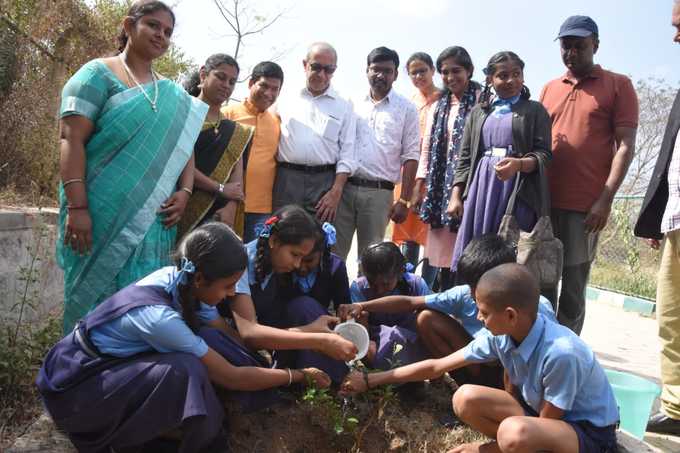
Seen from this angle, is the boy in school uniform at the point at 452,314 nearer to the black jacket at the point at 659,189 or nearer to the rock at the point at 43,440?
the black jacket at the point at 659,189

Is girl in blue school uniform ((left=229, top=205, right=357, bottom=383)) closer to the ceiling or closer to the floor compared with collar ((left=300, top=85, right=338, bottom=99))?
closer to the floor

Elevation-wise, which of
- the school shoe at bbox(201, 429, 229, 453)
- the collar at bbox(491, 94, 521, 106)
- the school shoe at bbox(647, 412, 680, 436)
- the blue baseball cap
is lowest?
the school shoe at bbox(647, 412, 680, 436)

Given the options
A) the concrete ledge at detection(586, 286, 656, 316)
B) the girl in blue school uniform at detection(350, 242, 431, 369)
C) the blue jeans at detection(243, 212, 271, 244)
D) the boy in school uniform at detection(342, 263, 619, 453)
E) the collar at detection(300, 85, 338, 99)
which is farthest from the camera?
the concrete ledge at detection(586, 286, 656, 316)

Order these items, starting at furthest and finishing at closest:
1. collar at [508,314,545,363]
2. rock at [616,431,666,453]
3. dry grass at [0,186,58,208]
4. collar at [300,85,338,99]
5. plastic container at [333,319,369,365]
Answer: dry grass at [0,186,58,208] → collar at [300,85,338,99] → plastic container at [333,319,369,365] → rock at [616,431,666,453] → collar at [508,314,545,363]

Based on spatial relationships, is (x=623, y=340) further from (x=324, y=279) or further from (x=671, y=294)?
(x=324, y=279)

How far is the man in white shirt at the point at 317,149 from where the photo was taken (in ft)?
13.1

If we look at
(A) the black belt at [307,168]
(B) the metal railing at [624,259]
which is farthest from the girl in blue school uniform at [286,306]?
(B) the metal railing at [624,259]

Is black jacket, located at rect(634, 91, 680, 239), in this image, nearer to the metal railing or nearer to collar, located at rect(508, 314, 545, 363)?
collar, located at rect(508, 314, 545, 363)

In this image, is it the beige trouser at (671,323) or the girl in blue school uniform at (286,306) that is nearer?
the girl in blue school uniform at (286,306)

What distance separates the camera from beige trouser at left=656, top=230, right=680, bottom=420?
3248mm

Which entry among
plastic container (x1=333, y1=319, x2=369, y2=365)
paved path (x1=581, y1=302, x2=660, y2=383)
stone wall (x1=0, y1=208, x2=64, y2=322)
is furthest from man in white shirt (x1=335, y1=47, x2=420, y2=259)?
paved path (x1=581, y1=302, x2=660, y2=383)

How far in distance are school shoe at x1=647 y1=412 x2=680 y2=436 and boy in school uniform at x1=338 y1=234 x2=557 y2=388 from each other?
108 cm

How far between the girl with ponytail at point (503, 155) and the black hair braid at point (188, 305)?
1.75 metres

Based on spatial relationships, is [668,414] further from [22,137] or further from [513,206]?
[22,137]
